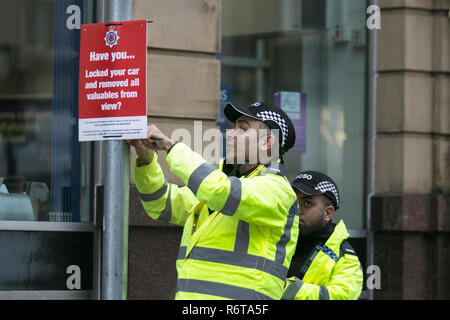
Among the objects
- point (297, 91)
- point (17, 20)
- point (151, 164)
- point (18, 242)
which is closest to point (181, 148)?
point (151, 164)

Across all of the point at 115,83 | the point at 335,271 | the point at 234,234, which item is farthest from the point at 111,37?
the point at 335,271

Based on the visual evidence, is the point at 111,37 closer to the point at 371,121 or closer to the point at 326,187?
the point at 326,187

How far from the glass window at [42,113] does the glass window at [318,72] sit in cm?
195

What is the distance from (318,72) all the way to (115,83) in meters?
5.61

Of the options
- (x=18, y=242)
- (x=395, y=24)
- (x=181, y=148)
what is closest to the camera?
(x=181, y=148)

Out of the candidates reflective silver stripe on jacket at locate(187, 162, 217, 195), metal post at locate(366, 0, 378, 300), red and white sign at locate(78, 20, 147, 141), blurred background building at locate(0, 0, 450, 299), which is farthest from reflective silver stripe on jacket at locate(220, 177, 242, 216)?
metal post at locate(366, 0, 378, 300)

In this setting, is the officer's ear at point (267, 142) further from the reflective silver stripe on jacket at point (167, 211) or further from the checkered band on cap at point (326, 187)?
the checkered band on cap at point (326, 187)

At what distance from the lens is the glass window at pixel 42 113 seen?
7832mm

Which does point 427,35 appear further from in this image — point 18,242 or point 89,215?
point 18,242

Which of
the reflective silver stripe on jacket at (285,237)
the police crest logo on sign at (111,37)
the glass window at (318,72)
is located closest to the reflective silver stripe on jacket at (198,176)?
the reflective silver stripe on jacket at (285,237)

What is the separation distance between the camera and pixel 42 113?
7.94 meters

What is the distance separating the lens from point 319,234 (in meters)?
5.03

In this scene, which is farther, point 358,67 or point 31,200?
point 358,67

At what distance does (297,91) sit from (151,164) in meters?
5.24
